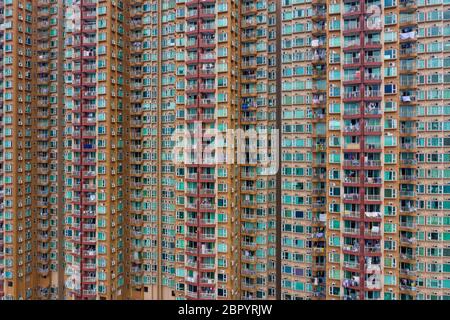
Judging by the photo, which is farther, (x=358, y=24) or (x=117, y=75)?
(x=117, y=75)

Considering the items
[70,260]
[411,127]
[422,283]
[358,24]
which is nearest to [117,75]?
[70,260]

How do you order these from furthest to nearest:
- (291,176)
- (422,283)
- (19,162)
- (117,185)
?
(19,162)
(117,185)
(291,176)
(422,283)

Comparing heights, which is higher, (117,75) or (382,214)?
(117,75)

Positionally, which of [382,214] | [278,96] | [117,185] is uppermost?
[278,96]

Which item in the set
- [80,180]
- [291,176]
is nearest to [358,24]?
[291,176]

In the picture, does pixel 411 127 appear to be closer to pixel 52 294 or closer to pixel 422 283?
pixel 422 283

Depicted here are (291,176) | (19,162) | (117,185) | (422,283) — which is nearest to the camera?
(422,283)
